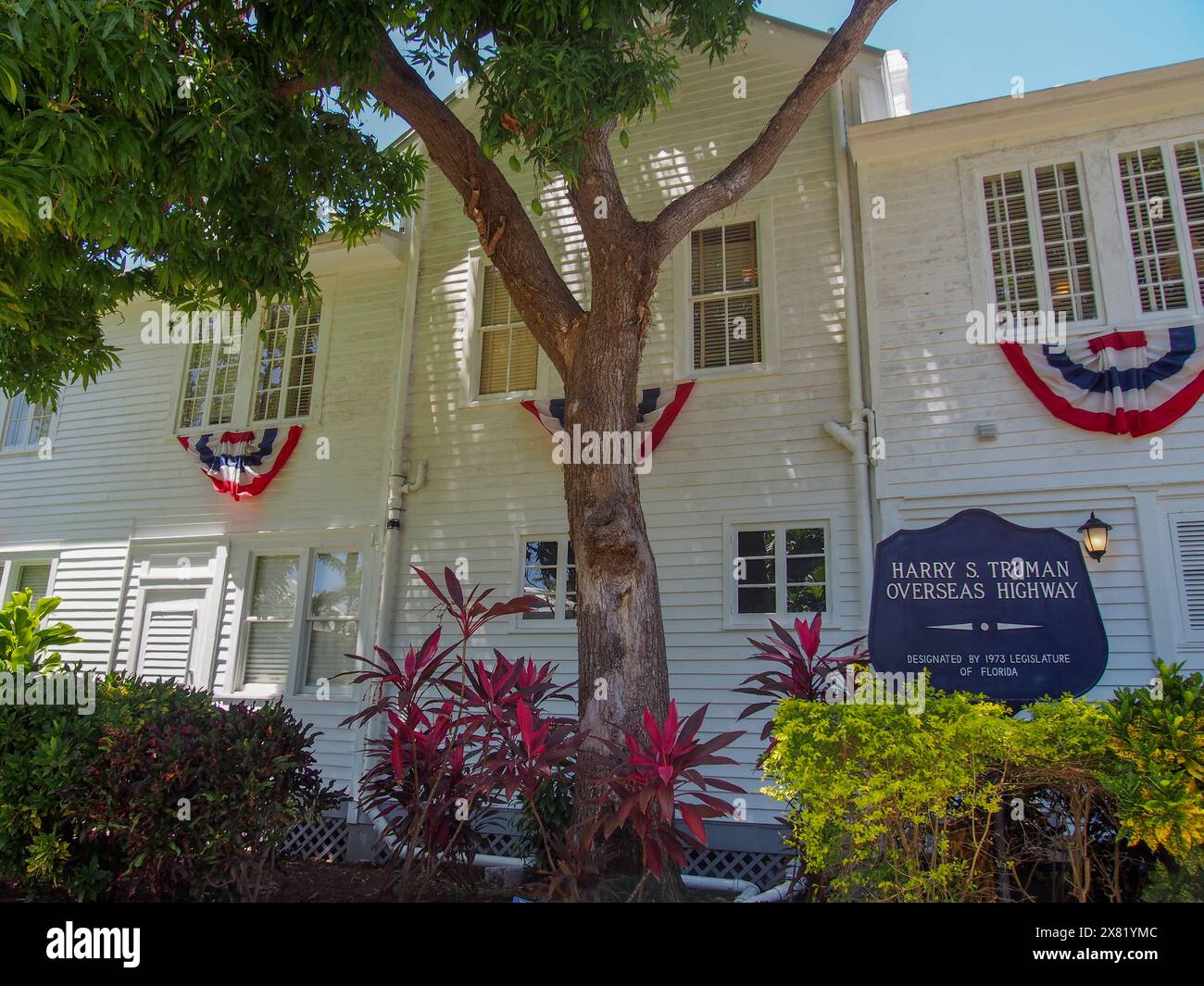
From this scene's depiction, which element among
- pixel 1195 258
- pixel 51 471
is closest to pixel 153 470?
pixel 51 471

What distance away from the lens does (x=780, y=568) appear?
8.51m

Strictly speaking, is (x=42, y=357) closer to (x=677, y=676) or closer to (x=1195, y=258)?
(x=677, y=676)

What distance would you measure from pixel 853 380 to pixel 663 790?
5.41 metres

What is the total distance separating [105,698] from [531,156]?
5089 mm

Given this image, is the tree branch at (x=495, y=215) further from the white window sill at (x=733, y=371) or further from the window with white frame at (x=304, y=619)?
the window with white frame at (x=304, y=619)

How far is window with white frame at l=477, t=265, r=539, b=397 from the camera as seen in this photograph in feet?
33.4

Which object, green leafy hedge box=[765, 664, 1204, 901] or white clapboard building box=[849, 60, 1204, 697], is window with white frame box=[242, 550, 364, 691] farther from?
green leafy hedge box=[765, 664, 1204, 901]

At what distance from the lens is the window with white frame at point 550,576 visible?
9.30 m

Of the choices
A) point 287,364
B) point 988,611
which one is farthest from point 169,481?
point 988,611

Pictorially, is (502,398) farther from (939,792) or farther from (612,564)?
(939,792)

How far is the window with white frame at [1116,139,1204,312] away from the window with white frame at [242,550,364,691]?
902 cm

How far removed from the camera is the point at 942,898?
391 cm

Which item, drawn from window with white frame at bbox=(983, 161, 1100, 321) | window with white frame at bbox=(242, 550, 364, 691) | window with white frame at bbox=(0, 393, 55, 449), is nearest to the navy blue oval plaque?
window with white frame at bbox=(983, 161, 1100, 321)

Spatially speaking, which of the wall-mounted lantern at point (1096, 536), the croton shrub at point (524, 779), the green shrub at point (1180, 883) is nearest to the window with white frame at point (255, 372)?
the croton shrub at point (524, 779)
